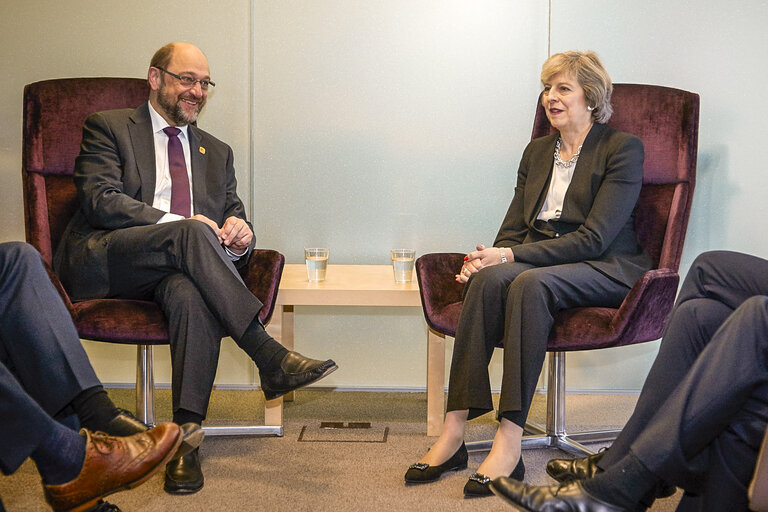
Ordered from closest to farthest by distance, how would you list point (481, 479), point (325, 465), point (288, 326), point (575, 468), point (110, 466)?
point (110, 466) < point (575, 468) < point (481, 479) < point (325, 465) < point (288, 326)

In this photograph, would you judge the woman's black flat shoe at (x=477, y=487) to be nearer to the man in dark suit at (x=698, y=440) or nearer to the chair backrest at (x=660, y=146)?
the man in dark suit at (x=698, y=440)

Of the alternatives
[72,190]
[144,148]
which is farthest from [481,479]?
[72,190]

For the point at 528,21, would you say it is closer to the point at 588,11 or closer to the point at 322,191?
the point at 588,11

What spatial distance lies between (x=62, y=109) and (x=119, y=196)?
0.49 meters

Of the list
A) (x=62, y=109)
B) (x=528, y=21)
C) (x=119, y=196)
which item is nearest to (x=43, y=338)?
(x=119, y=196)

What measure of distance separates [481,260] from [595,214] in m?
0.38

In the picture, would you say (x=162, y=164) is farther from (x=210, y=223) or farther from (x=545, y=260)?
(x=545, y=260)

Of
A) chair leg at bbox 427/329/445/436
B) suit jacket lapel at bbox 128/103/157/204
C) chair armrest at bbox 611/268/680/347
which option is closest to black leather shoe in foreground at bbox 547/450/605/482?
chair armrest at bbox 611/268/680/347

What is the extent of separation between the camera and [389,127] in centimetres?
351

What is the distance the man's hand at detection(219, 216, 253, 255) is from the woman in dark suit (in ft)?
2.29

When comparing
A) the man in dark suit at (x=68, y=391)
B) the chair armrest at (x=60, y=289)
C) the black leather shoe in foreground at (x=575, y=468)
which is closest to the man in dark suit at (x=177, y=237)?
the chair armrest at (x=60, y=289)

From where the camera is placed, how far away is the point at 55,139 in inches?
114

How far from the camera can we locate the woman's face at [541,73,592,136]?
2.75 metres

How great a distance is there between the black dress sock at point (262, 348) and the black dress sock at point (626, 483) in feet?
3.36
